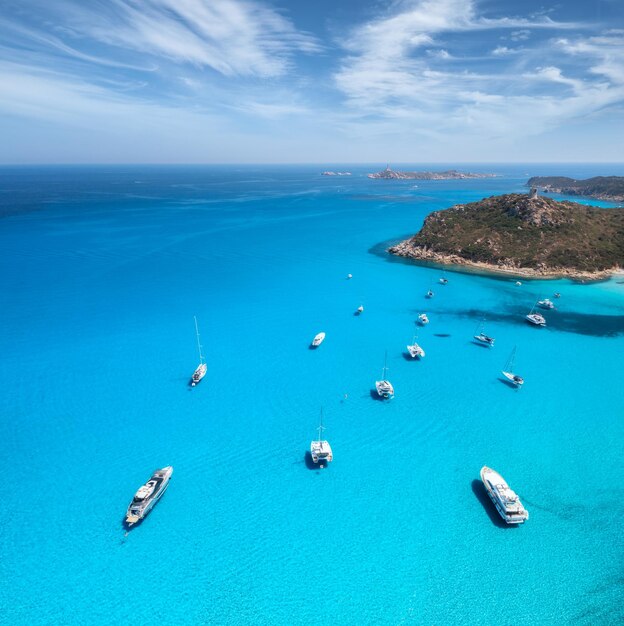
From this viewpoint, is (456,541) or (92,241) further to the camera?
(92,241)

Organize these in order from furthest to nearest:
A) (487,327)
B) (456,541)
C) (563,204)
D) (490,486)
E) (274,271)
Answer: (563,204)
(274,271)
(487,327)
(490,486)
(456,541)

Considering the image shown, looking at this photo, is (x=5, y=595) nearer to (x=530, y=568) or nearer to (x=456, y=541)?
(x=456, y=541)

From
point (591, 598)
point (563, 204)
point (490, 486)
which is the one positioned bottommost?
point (591, 598)

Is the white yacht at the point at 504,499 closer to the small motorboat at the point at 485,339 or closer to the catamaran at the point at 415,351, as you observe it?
the catamaran at the point at 415,351

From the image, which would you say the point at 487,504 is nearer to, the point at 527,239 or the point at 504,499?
the point at 504,499

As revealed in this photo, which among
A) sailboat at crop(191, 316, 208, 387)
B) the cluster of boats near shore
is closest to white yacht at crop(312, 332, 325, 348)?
the cluster of boats near shore

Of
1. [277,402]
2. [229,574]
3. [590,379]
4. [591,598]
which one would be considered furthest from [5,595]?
[590,379]

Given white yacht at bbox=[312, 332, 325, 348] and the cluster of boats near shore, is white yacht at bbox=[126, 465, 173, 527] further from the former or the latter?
white yacht at bbox=[312, 332, 325, 348]

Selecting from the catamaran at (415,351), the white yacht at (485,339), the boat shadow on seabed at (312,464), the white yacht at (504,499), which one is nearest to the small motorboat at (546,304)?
the white yacht at (485,339)

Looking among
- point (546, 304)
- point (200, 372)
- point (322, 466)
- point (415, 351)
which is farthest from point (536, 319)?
point (200, 372)
